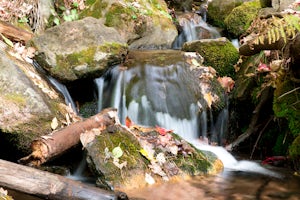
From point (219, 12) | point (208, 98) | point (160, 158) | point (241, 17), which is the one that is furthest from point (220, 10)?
point (160, 158)

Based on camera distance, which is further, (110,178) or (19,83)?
(19,83)

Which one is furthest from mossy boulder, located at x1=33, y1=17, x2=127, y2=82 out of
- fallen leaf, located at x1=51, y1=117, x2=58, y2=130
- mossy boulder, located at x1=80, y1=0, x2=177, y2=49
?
mossy boulder, located at x1=80, y1=0, x2=177, y2=49

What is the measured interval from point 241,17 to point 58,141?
22.5 ft

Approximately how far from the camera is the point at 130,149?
4.70 metres

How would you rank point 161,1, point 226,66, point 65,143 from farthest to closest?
point 161,1 < point 226,66 < point 65,143

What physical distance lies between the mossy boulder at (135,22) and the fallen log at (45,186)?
619 centimetres

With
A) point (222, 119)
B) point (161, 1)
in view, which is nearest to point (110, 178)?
point (222, 119)

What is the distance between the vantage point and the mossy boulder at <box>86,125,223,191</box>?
4.39 meters

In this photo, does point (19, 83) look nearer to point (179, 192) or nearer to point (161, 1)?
point (179, 192)

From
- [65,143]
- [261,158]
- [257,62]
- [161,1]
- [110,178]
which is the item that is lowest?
[261,158]

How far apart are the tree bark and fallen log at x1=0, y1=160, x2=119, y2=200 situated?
3.93 metres

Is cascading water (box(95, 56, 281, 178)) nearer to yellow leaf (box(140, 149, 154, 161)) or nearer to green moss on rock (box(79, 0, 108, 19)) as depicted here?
yellow leaf (box(140, 149, 154, 161))

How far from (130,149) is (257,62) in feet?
9.49

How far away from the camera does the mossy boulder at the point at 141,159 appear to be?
439cm
